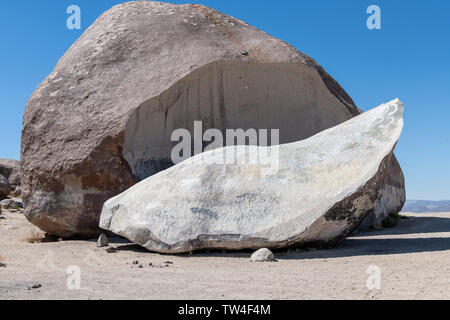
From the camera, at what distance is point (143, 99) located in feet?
26.5

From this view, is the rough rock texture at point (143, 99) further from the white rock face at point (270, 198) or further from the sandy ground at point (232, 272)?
the white rock face at point (270, 198)

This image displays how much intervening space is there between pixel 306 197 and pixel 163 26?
477 centimetres

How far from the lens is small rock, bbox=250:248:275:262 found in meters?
5.31

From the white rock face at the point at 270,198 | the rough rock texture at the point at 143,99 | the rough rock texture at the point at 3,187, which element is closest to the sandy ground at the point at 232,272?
the white rock face at the point at 270,198

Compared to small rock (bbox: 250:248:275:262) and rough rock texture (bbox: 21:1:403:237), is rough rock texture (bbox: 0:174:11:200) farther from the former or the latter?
small rock (bbox: 250:248:275:262)

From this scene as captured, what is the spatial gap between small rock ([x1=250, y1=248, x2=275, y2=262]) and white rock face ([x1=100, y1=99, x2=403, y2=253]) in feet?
0.93

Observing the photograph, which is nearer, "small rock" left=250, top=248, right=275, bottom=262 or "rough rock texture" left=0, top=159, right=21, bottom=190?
"small rock" left=250, top=248, right=275, bottom=262

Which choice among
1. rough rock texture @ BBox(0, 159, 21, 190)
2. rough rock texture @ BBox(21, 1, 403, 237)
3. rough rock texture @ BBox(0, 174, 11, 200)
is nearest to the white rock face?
rough rock texture @ BBox(21, 1, 403, 237)

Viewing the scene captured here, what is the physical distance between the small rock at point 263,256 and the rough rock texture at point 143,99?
3.14 metres

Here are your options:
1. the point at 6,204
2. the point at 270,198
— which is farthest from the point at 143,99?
the point at 6,204

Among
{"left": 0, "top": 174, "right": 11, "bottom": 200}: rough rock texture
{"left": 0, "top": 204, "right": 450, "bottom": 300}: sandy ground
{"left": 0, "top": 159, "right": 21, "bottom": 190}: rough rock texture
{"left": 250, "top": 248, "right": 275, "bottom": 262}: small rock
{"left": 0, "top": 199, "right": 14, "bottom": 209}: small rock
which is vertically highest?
{"left": 0, "top": 159, "right": 21, "bottom": 190}: rough rock texture

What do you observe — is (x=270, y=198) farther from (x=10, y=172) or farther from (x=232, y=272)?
(x=10, y=172)

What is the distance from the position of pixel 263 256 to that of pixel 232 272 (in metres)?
0.69

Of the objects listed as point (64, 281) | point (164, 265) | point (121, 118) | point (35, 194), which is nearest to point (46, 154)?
point (35, 194)
